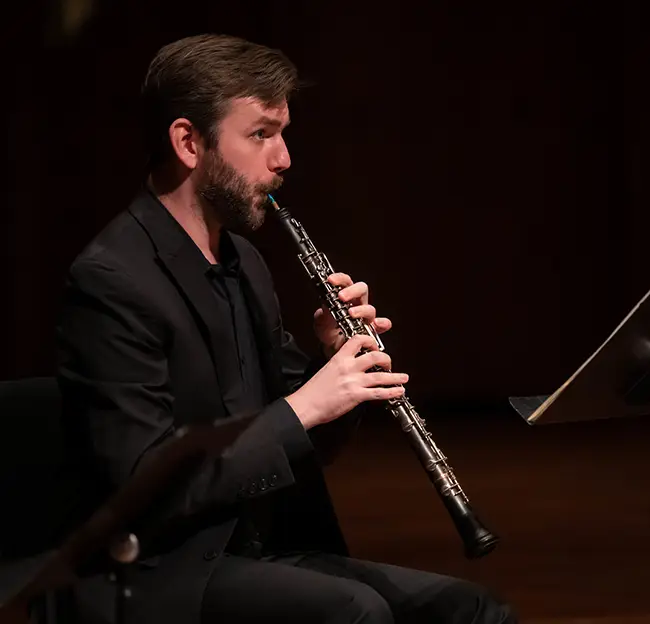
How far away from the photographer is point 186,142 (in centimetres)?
177

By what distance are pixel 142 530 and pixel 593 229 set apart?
4.22m

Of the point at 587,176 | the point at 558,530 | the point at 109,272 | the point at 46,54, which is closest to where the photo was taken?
the point at 109,272

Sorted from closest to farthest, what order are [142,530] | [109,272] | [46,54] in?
1. [142,530]
2. [109,272]
3. [46,54]

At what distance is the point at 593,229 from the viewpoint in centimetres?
527

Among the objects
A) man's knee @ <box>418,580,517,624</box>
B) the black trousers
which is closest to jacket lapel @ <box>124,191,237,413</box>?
the black trousers

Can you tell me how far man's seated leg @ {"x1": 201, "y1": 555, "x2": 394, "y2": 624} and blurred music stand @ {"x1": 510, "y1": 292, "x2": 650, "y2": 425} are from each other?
0.36 m

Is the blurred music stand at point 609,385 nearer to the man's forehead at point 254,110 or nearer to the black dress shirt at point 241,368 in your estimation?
the black dress shirt at point 241,368

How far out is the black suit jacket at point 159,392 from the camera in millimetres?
1552

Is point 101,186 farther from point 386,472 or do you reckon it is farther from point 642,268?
point 642,268

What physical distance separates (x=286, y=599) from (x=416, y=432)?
1.15 ft

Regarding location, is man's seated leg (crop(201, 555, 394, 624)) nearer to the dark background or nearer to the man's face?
the man's face

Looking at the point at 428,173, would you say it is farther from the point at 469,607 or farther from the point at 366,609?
the point at 366,609

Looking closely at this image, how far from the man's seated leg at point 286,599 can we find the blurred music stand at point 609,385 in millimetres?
363

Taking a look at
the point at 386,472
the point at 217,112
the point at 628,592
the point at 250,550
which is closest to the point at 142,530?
the point at 250,550
